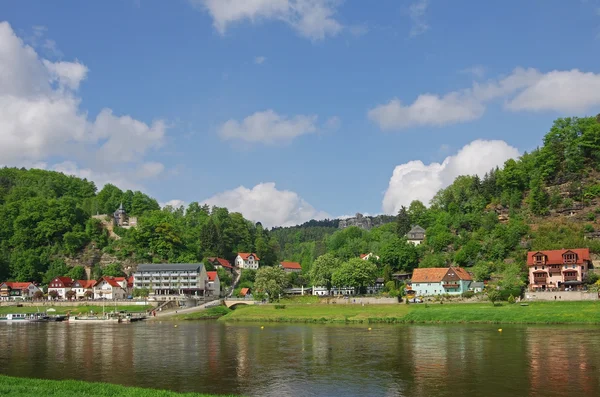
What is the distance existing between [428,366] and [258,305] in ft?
187

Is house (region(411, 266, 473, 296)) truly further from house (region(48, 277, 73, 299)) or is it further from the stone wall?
house (region(48, 277, 73, 299))

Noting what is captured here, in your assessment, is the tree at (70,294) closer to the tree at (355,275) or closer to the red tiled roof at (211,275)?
the red tiled roof at (211,275)

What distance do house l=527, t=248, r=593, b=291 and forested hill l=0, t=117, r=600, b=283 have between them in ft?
10.1

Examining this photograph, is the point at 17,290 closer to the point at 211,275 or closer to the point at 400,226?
the point at 211,275

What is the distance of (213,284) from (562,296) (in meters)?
80.1

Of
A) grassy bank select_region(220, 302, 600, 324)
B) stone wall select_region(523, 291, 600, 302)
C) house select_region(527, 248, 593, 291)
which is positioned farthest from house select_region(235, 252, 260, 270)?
stone wall select_region(523, 291, 600, 302)

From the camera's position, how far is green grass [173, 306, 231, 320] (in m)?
93.4

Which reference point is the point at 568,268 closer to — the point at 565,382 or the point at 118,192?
the point at 565,382

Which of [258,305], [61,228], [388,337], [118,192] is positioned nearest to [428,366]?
[388,337]

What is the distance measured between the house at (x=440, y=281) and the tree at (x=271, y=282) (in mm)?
23105

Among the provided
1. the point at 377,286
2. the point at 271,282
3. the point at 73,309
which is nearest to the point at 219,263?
the point at 73,309

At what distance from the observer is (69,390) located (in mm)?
28547

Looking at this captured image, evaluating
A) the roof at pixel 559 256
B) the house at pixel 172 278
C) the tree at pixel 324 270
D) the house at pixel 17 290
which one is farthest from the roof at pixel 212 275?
the roof at pixel 559 256

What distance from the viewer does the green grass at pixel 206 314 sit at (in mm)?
93381
